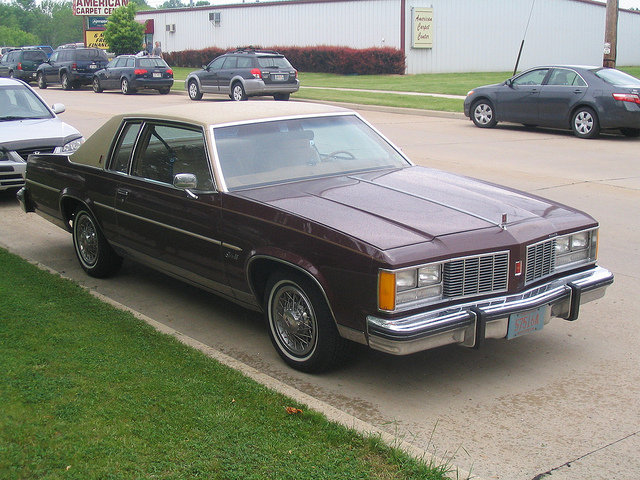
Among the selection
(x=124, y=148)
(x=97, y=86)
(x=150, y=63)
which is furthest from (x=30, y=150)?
(x=97, y=86)

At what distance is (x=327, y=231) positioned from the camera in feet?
14.2

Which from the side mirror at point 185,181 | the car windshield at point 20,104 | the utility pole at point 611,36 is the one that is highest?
the utility pole at point 611,36

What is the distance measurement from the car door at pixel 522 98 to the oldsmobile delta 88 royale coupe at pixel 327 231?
472 inches

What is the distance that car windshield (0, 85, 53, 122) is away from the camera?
11.4 meters

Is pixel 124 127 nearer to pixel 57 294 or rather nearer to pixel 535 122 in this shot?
pixel 57 294

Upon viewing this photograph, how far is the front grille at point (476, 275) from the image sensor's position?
4215 mm

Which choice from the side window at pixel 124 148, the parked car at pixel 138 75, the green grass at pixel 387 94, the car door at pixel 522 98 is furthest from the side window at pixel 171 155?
the parked car at pixel 138 75

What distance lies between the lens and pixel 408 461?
135 inches

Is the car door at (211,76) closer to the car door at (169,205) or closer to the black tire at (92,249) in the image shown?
the black tire at (92,249)

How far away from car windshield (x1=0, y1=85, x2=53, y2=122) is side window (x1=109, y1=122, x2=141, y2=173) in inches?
225

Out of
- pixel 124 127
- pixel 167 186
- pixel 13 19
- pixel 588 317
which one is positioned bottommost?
pixel 588 317

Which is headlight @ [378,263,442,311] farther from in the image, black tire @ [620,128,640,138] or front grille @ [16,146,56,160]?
black tire @ [620,128,640,138]

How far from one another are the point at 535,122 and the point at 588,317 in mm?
12412

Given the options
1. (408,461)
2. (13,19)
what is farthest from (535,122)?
(13,19)
